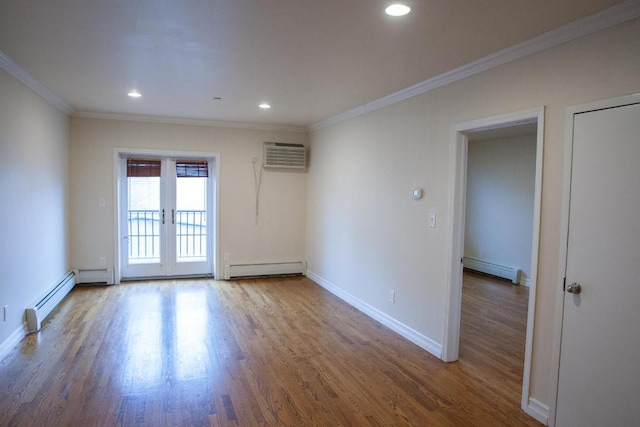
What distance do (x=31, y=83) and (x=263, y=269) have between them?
3857 millimetres

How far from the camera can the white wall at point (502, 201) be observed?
21.0 ft

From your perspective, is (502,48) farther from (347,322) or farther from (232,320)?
(232,320)

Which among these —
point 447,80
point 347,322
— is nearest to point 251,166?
point 347,322

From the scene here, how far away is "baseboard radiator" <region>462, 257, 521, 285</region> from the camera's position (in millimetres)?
6378

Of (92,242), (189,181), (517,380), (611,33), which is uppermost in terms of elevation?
(611,33)

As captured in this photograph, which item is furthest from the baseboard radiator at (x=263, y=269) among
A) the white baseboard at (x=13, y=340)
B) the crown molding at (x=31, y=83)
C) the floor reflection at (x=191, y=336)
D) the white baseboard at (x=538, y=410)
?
the white baseboard at (x=538, y=410)

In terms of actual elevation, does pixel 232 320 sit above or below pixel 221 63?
below

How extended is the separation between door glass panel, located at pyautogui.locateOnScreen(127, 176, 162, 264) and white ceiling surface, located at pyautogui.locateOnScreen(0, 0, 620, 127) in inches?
74.2

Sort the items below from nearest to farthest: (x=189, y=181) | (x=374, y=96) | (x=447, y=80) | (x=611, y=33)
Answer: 1. (x=611, y=33)
2. (x=447, y=80)
3. (x=374, y=96)
4. (x=189, y=181)

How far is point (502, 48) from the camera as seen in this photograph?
8.88 ft

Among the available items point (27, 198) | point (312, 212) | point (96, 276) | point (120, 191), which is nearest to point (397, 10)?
point (27, 198)

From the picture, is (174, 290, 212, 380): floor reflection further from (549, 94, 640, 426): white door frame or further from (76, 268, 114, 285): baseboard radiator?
(549, 94, 640, 426): white door frame

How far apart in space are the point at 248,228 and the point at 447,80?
3.93 metres

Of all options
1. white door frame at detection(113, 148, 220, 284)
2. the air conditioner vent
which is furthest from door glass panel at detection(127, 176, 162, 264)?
the air conditioner vent
